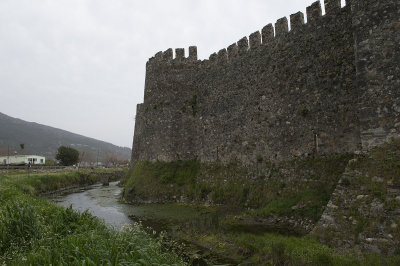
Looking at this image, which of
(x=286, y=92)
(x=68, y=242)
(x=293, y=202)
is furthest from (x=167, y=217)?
(x=286, y=92)

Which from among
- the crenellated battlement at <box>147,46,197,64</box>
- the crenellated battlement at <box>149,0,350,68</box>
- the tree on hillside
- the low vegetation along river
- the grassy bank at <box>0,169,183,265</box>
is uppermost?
the crenellated battlement at <box>147,46,197,64</box>

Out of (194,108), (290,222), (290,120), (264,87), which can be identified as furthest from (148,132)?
(290,222)

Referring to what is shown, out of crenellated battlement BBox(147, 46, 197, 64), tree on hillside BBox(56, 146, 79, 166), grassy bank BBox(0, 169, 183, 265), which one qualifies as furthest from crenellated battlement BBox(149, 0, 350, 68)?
tree on hillside BBox(56, 146, 79, 166)

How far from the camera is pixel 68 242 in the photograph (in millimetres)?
7004

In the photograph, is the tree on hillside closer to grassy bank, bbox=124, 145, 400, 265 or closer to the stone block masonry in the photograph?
the stone block masonry

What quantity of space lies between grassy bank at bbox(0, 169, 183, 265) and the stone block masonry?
7902 mm

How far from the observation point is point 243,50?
18938mm

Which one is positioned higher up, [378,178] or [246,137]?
[246,137]

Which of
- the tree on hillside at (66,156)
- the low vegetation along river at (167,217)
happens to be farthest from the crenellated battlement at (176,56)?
the tree on hillside at (66,156)

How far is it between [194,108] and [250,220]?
11229 millimetres

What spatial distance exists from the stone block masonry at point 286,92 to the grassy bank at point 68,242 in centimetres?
790

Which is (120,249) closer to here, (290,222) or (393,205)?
(393,205)

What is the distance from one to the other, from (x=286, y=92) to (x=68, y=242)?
12.5 metres

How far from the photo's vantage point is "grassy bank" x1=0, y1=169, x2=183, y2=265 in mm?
6000
